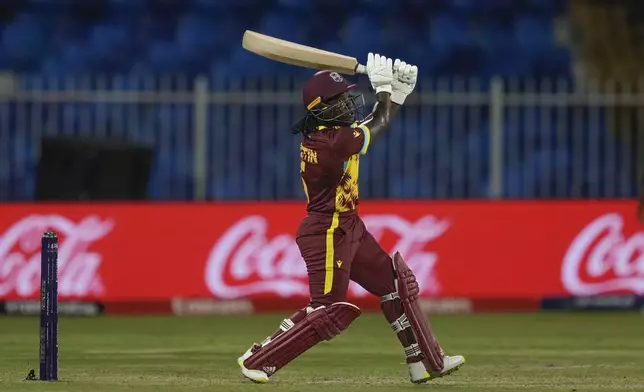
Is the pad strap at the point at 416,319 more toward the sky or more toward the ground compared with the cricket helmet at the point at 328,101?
more toward the ground

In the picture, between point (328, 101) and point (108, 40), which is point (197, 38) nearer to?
point (108, 40)

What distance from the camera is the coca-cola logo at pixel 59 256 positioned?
15.4m

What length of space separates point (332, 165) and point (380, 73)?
2.39 ft

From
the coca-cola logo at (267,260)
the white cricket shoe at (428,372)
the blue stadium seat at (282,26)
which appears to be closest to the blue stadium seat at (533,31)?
the blue stadium seat at (282,26)

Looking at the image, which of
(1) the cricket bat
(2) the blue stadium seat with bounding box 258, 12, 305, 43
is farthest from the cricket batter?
(2) the blue stadium seat with bounding box 258, 12, 305, 43

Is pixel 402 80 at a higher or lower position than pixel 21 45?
lower

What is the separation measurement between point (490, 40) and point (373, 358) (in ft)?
31.5

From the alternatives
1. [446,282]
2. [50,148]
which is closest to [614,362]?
[446,282]

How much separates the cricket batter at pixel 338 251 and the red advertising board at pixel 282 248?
6.37 metres

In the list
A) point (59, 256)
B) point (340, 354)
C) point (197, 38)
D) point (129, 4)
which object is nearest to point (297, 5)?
→ point (197, 38)

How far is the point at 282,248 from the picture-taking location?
15664 mm

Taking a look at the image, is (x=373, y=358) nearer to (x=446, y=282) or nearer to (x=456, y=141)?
(x=446, y=282)

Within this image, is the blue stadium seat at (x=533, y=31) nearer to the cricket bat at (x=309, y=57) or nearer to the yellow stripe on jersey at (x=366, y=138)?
the cricket bat at (x=309, y=57)

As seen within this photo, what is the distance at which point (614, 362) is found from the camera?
11.0 meters
